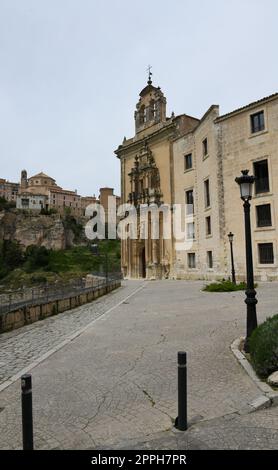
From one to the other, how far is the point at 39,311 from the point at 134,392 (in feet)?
28.0

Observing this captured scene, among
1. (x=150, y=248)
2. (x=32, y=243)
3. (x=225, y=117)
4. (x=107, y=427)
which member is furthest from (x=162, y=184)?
(x=32, y=243)

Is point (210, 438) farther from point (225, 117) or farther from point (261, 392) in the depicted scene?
point (225, 117)

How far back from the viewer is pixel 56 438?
3.76 meters

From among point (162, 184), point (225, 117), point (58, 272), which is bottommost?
point (58, 272)

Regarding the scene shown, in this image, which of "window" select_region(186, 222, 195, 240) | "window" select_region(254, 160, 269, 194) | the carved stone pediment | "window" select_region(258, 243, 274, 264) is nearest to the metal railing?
"window" select_region(258, 243, 274, 264)

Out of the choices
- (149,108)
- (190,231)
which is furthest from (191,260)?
(149,108)

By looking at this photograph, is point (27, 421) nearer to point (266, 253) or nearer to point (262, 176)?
point (266, 253)

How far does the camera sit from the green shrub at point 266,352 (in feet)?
17.5

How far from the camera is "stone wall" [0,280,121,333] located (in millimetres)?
10617

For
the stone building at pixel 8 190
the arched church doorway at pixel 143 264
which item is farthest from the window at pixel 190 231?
the stone building at pixel 8 190

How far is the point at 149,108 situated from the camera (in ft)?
142

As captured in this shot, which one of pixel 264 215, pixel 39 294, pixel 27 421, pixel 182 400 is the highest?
pixel 264 215

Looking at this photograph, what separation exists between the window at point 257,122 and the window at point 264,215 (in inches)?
234
